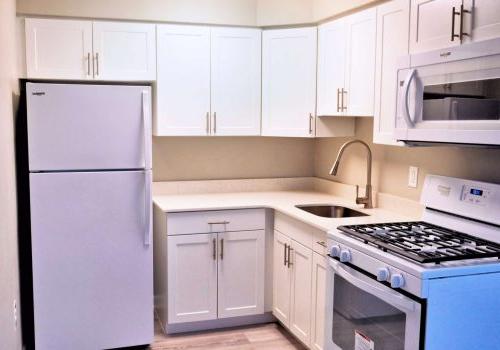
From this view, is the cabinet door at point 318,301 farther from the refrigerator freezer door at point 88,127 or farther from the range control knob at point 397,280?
the refrigerator freezer door at point 88,127

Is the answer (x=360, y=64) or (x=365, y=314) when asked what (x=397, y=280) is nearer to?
(x=365, y=314)

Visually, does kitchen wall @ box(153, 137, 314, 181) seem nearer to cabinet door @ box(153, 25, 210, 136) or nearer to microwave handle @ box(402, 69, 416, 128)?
cabinet door @ box(153, 25, 210, 136)

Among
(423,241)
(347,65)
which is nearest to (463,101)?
(423,241)

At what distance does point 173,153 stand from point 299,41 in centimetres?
124

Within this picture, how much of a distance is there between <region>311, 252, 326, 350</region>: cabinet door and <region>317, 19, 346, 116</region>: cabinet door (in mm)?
1018

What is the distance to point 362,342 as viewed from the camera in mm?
2309

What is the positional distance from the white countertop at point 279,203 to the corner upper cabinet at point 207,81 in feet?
1.53

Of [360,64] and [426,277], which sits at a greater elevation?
[360,64]

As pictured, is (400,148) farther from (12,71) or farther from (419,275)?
(12,71)

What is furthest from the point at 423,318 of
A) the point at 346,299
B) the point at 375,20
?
the point at 375,20

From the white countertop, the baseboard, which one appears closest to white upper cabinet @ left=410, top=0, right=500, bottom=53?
the white countertop

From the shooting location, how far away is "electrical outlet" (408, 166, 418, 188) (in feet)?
10.1

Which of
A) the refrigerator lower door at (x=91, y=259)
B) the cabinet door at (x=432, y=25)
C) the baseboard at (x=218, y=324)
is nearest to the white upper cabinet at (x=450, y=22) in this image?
the cabinet door at (x=432, y=25)

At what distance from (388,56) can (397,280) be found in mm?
1339
